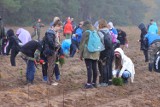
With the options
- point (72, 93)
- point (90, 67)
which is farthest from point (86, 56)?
point (72, 93)

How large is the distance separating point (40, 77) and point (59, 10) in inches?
1435

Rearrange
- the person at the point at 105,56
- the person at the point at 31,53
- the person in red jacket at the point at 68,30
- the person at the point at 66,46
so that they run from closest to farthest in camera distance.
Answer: the person at the point at 31,53 → the person at the point at 105,56 → the person at the point at 66,46 → the person in red jacket at the point at 68,30

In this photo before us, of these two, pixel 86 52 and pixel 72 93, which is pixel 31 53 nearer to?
pixel 86 52

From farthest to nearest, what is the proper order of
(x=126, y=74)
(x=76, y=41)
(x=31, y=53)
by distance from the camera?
(x=76, y=41)
(x=126, y=74)
(x=31, y=53)

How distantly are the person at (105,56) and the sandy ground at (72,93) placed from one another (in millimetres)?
349

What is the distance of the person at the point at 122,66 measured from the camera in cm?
1041

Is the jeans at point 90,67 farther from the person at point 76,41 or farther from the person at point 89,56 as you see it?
the person at point 76,41

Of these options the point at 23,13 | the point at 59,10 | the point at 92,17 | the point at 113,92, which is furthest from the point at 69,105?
the point at 92,17

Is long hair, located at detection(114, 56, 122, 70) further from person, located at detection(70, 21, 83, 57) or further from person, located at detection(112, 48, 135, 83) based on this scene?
person, located at detection(70, 21, 83, 57)

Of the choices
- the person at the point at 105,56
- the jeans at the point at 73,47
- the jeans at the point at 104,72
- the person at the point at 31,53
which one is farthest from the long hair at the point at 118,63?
the jeans at the point at 73,47

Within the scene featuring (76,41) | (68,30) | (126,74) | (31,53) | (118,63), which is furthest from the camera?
(68,30)

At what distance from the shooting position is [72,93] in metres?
9.28

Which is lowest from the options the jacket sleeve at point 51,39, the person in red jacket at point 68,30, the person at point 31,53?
the person at point 31,53

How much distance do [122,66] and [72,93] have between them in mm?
1808
